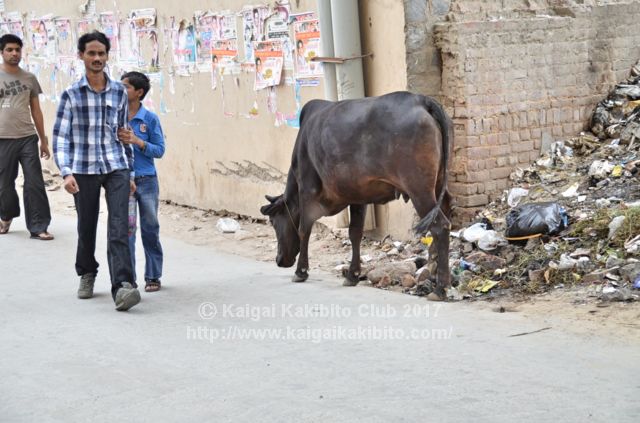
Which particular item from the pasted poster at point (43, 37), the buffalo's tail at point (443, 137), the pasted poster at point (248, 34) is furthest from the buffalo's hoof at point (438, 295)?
the pasted poster at point (43, 37)

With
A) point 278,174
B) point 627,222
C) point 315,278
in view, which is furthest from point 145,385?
point 278,174

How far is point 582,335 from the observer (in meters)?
6.08

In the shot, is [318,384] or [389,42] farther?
[389,42]

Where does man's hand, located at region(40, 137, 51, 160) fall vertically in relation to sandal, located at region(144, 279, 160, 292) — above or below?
above

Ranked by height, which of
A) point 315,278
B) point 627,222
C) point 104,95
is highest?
point 104,95

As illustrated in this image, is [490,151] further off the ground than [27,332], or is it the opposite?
[490,151]

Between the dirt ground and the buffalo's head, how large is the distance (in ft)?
1.04

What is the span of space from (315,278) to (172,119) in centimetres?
483

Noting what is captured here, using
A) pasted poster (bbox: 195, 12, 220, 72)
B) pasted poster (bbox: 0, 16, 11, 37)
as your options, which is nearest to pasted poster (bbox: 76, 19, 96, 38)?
pasted poster (bbox: 0, 16, 11, 37)

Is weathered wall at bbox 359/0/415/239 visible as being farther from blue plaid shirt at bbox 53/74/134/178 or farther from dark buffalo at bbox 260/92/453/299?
blue plaid shirt at bbox 53/74/134/178

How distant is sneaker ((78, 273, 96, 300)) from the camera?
26.3 ft

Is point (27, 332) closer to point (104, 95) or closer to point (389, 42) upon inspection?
point (104, 95)

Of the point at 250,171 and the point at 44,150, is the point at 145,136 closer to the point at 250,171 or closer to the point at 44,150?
the point at 44,150

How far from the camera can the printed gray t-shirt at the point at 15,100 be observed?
10648 mm
